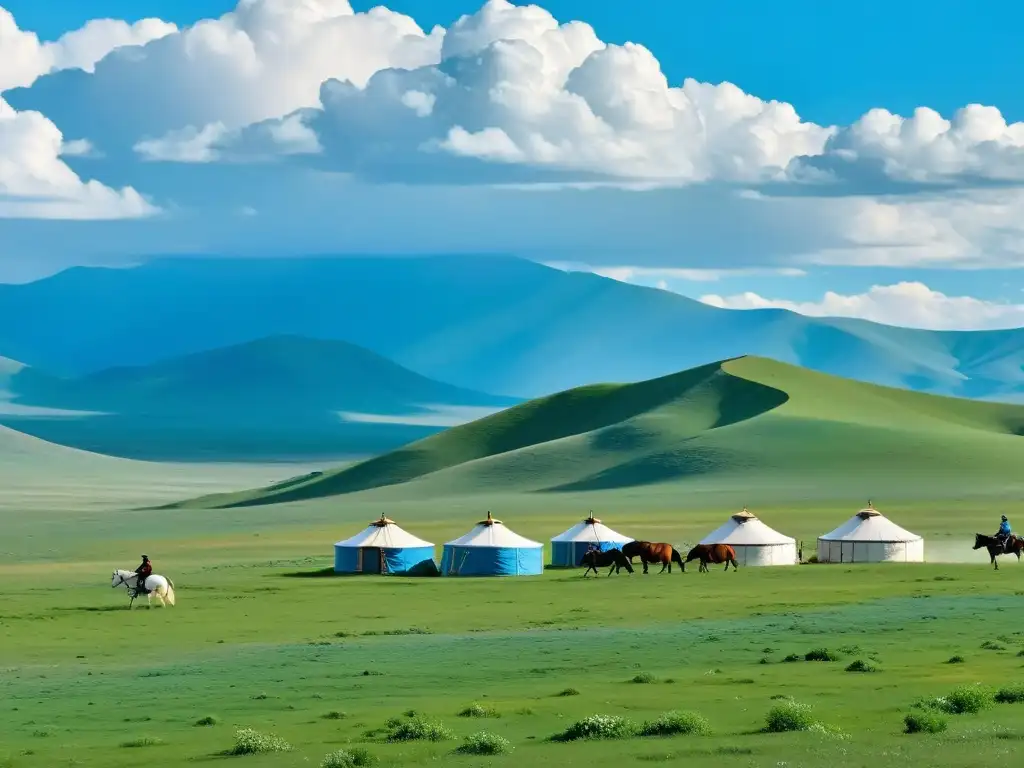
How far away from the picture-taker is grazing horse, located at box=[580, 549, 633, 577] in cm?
6378

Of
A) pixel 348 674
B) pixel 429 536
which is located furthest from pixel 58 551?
pixel 348 674

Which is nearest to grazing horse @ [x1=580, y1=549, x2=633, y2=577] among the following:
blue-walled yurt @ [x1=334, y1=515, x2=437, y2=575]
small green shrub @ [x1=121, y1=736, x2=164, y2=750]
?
blue-walled yurt @ [x1=334, y1=515, x2=437, y2=575]

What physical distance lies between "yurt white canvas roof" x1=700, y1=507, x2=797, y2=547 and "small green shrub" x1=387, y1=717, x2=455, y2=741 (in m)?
41.8

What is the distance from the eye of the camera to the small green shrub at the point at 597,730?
2555 cm

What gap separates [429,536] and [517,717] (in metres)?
61.4

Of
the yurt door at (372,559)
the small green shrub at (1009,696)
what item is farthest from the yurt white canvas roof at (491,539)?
the small green shrub at (1009,696)

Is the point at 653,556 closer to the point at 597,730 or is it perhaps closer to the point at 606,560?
the point at 606,560

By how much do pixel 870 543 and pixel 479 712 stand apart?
41613mm

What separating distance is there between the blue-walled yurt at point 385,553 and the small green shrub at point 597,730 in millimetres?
42124

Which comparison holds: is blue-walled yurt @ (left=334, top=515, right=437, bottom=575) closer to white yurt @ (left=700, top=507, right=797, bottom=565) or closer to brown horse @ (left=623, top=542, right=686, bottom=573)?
brown horse @ (left=623, top=542, right=686, bottom=573)

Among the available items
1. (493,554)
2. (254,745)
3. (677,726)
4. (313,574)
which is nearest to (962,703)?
(677,726)

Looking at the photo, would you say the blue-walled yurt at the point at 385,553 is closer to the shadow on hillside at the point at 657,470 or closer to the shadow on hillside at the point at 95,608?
the shadow on hillside at the point at 95,608

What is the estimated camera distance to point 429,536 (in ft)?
294

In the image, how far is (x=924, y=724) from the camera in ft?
81.7
